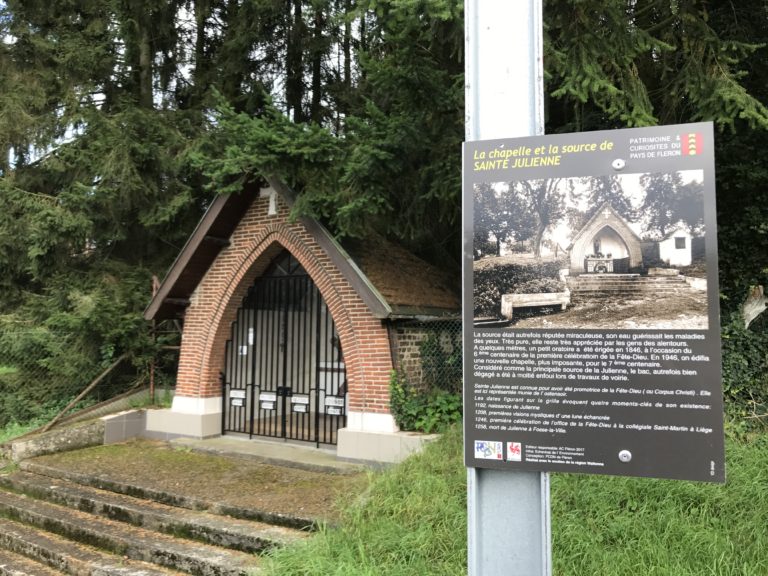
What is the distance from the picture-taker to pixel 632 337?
2.46 metres

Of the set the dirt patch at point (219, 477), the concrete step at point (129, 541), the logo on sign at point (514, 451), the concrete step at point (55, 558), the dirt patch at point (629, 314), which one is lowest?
the concrete step at point (55, 558)

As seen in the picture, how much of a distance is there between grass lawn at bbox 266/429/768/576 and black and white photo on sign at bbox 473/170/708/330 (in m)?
→ 2.61

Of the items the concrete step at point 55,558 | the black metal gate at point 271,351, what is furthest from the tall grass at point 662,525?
the black metal gate at point 271,351

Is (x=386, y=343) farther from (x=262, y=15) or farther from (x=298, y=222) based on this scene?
(x=262, y=15)

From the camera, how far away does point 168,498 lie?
7.15 meters

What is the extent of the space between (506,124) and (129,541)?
5.88 meters

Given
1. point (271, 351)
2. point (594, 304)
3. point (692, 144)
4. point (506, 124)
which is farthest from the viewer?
point (271, 351)

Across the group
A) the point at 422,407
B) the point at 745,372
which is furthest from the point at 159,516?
the point at 745,372

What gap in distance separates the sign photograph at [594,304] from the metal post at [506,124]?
0.11 metres

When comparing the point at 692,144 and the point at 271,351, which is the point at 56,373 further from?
the point at 692,144

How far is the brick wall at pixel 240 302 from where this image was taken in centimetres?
841

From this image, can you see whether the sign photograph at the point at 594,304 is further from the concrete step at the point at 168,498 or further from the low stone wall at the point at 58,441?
the low stone wall at the point at 58,441

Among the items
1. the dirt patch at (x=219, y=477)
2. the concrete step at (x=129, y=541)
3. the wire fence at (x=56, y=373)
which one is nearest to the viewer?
the concrete step at (x=129, y=541)

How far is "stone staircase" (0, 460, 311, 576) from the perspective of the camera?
580 centimetres
